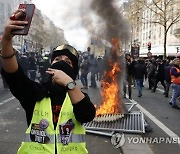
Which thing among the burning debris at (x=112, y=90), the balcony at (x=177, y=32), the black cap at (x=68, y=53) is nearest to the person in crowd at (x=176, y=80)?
the burning debris at (x=112, y=90)

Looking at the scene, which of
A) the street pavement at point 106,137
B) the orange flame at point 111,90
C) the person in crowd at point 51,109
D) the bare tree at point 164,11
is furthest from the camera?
the bare tree at point 164,11

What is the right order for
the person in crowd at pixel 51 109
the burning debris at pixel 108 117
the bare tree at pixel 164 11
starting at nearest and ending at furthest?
the person in crowd at pixel 51 109
the burning debris at pixel 108 117
the bare tree at pixel 164 11

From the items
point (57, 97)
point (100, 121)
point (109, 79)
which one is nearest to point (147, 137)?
point (100, 121)

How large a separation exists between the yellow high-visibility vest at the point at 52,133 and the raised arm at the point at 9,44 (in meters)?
0.30

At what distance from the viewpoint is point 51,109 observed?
1913 mm

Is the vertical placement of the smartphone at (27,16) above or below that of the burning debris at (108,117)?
above

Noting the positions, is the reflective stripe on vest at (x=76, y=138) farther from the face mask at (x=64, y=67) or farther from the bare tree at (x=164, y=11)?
the bare tree at (x=164, y=11)

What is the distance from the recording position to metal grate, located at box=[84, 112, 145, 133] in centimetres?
617

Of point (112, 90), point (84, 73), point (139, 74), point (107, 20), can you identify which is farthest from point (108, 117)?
point (84, 73)

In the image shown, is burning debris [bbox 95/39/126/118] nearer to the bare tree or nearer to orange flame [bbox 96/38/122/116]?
orange flame [bbox 96/38/122/116]

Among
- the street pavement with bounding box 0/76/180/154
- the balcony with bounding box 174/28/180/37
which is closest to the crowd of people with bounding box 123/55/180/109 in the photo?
the street pavement with bounding box 0/76/180/154

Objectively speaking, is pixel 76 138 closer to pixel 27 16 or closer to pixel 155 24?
pixel 27 16

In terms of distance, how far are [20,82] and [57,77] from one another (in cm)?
33

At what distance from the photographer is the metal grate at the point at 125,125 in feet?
20.3
